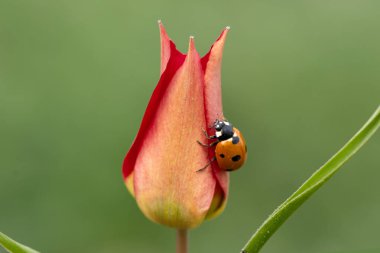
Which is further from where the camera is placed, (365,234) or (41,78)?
(41,78)

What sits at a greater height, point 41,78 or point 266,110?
point 41,78

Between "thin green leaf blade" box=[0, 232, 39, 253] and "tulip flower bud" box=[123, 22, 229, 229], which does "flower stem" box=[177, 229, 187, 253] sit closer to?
"tulip flower bud" box=[123, 22, 229, 229]

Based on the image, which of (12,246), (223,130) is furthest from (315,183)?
(12,246)

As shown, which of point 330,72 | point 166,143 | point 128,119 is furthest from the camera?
point 330,72

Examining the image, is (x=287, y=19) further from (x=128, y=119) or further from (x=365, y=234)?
(x=365, y=234)

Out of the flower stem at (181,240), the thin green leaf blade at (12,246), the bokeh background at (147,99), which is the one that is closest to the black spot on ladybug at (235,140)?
the flower stem at (181,240)

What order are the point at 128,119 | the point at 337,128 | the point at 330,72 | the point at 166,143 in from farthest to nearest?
1. the point at 330,72
2. the point at 337,128
3. the point at 128,119
4. the point at 166,143

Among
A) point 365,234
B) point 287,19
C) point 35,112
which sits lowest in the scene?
point 365,234

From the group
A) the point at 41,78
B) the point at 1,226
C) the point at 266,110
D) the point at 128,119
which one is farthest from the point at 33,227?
the point at 266,110
